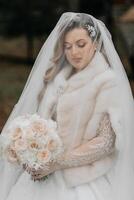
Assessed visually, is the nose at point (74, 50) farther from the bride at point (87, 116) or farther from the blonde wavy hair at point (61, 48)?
the blonde wavy hair at point (61, 48)

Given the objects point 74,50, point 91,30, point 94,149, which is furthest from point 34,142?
point 91,30

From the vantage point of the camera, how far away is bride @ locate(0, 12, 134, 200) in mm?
4062

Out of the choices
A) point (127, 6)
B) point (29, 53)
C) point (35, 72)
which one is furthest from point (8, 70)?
point (35, 72)

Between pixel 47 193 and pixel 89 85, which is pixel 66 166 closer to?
pixel 47 193

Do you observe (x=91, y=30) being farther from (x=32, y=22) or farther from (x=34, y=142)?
(x=32, y=22)

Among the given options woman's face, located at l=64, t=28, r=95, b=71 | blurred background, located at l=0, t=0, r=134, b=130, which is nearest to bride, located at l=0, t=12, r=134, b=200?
woman's face, located at l=64, t=28, r=95, b=71

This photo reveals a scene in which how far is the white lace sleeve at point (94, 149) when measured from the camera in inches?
159

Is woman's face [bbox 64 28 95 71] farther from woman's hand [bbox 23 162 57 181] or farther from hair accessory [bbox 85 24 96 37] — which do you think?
woman's hand [bbox 23 162 57 181]

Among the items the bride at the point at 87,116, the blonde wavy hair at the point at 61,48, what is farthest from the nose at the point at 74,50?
the blonde wavy hair at the point at 61,48

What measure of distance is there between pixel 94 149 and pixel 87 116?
0.21 meters

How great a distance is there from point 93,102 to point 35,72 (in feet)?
1.71

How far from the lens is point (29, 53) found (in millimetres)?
12812

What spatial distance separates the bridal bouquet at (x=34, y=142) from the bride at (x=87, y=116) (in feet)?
0.33

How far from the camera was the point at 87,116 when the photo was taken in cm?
409
